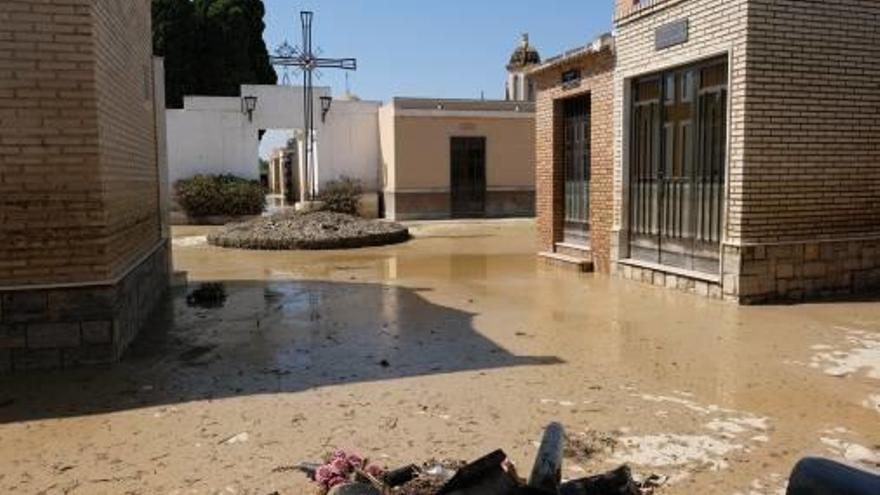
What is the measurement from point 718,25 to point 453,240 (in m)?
10.0

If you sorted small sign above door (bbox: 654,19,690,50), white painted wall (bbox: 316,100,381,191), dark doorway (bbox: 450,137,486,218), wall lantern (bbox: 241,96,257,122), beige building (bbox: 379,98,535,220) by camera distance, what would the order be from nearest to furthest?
small sign above door (bbox: 654,19,690,50) < wall lantern (bbox: 241,96,257,122) < beige building (bbox: 379,98,535,220) < dark doorway (bbox: 450,137,486,218) < white painted wall (bbox: 316,100,381,191)

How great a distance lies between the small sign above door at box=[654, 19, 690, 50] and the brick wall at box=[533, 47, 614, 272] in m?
1.23

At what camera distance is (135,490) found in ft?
13.2

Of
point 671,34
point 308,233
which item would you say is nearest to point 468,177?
point 308,233

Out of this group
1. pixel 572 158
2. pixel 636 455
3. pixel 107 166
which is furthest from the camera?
pixel 572 158

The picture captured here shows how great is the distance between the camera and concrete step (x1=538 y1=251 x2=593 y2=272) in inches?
482

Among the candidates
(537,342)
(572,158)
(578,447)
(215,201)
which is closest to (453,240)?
(572,158)

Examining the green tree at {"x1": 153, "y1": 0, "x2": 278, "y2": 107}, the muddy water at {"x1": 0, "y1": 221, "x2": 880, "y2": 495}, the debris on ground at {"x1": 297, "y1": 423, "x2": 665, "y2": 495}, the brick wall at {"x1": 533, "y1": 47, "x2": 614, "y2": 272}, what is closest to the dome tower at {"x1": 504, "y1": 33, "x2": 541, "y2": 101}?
the green tree at {"x1": 153, "y1": 0, "x2": 278, "y2": 107}

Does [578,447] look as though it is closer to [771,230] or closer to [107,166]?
[107,166]

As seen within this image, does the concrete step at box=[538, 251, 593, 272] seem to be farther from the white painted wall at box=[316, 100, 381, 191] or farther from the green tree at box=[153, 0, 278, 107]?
the green tree at box=[153, 0, 278, 107]

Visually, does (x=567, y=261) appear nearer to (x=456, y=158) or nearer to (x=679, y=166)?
(x=679, y=166)

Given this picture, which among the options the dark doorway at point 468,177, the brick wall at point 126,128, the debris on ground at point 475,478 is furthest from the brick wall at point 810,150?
the dark doorway at point 468,177

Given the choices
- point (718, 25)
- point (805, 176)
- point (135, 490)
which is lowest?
point (135, 490)

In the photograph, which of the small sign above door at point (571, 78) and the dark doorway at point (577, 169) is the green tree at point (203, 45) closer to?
the dark doorway at point (577, 169)
